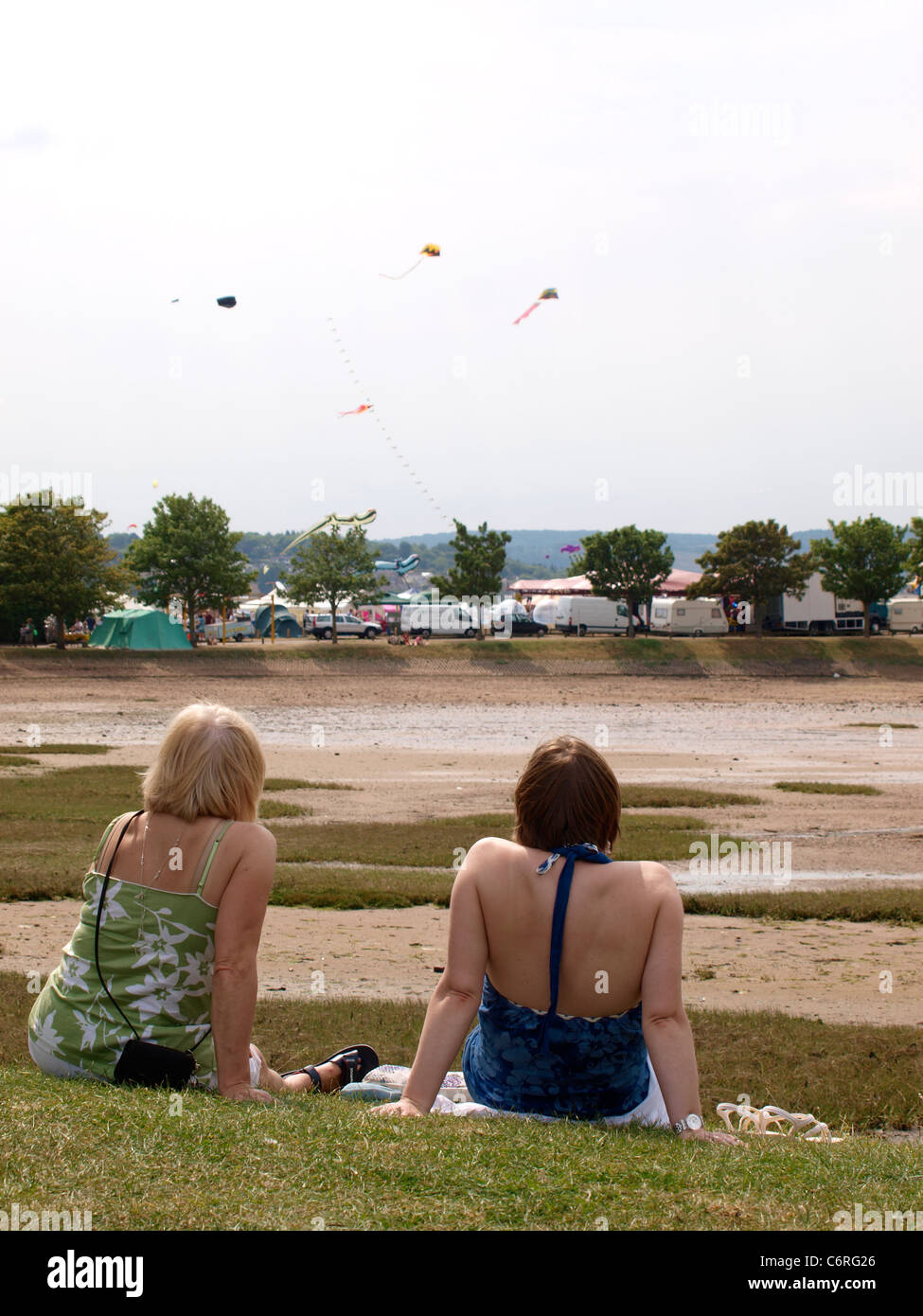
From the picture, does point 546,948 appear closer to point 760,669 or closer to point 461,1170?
point 461,1170

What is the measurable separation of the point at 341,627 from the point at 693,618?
20371 mm

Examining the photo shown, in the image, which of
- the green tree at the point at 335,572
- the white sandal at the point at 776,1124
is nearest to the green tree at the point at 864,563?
the green tree at the point at 335,572

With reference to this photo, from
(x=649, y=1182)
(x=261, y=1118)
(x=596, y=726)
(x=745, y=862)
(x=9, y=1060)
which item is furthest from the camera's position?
(x=596, y=726)

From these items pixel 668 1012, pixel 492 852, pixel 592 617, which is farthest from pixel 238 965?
pixel 592 617

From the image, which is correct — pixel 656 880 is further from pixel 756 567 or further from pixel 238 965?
pixel 756 567

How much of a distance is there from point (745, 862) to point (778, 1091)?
29.4 ft

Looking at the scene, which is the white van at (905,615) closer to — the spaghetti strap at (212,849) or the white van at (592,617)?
the white van at (592,617)

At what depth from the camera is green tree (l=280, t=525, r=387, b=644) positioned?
217 ft

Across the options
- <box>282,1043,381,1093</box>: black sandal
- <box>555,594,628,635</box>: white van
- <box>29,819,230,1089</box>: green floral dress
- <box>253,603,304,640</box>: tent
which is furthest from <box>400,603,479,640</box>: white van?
<box>29,819,230,1089</box>: green floral dress

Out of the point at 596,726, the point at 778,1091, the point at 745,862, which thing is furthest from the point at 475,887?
the point at 596,726

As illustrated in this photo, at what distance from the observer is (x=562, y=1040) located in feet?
13.5

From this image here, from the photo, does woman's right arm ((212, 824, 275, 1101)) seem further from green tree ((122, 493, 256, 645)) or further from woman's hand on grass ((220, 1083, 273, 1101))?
green tree ((122, 493, 256, 645))

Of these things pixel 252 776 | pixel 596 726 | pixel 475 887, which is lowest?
pixel 596 726

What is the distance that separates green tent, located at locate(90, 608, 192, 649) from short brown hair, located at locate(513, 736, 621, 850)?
55454 mm
